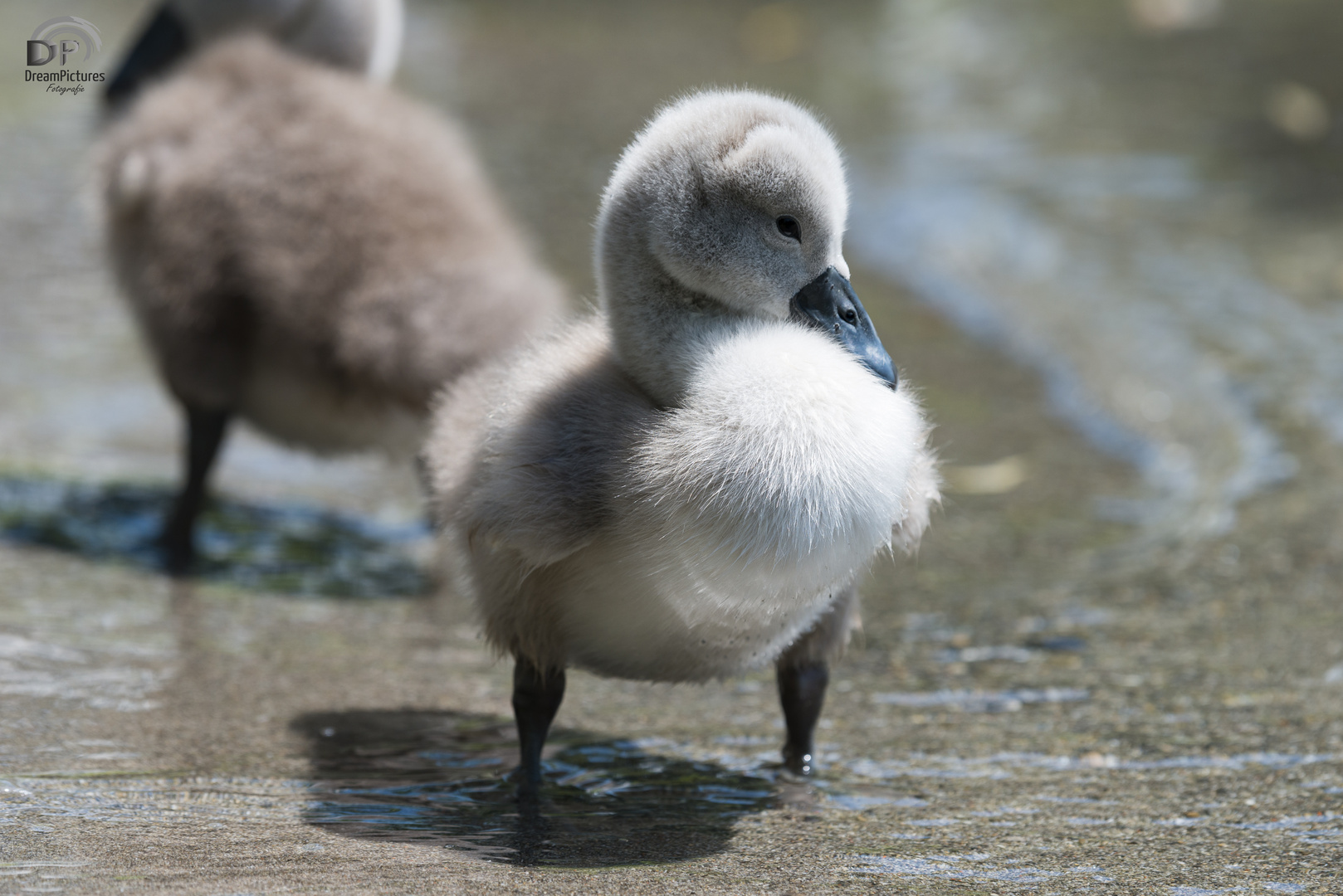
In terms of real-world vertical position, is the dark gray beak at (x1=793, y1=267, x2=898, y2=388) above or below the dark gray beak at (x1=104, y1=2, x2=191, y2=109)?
below

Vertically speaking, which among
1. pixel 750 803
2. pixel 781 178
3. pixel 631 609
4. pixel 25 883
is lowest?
pixel 25 883

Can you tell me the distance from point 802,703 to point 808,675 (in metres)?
0.07

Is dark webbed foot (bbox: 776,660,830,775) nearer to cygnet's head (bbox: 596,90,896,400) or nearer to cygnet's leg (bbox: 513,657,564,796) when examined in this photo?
cygnet's leg (bbox: 513,657,564,796)

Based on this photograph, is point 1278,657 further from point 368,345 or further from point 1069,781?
point 368,345

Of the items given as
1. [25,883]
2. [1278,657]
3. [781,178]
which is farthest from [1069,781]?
[25,883]

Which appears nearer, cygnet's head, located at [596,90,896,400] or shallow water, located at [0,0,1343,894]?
shallow water, located at [0,0,1343,894]

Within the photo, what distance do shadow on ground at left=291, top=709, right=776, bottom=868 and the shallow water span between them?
14 millimetres

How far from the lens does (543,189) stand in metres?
9.92

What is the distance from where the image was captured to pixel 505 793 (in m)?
3.59

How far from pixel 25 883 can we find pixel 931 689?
249 centimetres

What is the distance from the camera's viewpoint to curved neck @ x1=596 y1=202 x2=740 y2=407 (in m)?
3.38
